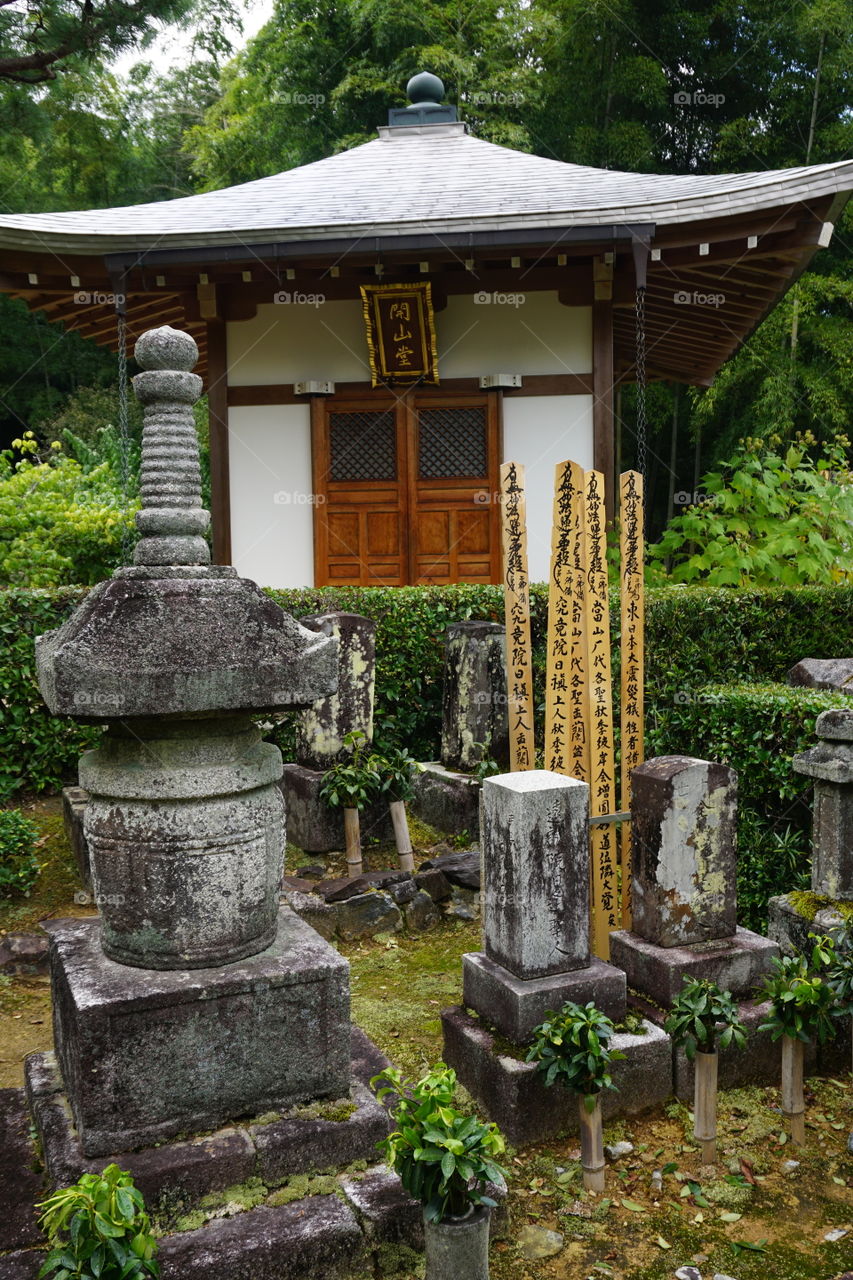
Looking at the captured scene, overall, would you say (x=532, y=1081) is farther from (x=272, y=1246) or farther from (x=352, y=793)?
(x=352, y=793)

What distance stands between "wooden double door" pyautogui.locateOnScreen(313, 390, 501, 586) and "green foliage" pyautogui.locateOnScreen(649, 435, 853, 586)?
6.09 ft

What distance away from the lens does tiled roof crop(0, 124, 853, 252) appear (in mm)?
8273

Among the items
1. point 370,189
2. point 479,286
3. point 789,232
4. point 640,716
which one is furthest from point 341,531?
point 640,716

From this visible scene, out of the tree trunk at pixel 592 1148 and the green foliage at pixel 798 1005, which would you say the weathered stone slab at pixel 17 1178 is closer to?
the tree trunk at pixel 592 1148

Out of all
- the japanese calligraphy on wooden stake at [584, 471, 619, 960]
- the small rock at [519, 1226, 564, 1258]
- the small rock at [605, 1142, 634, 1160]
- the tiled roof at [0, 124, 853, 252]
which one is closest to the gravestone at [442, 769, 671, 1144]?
the small rock at [605, 1142, 634, 1160]

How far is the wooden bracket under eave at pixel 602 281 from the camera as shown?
931 centimetres

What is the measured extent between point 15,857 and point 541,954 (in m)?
3.50

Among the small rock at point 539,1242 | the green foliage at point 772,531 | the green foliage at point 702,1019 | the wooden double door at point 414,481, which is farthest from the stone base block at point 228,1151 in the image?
the wooden double door at point 414,481

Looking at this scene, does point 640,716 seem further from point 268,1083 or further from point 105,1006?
point 105,1006

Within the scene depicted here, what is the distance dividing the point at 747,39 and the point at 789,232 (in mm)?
11868

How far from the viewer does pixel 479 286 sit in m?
9.69

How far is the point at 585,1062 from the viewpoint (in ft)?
10.5

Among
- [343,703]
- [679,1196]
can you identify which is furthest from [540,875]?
[343,703]

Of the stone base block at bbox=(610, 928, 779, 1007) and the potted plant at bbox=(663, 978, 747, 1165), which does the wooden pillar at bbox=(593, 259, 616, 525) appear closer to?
the stone base block at bbox=(610, 928, 779, 1007)
